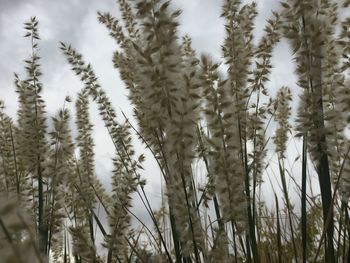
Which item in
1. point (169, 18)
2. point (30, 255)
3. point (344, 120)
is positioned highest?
point (169, 18)

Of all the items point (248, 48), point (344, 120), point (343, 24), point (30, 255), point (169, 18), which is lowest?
point (30, 255)

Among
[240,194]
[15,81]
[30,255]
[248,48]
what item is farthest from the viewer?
[15,81]

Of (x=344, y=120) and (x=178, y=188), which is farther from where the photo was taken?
(x=344, y=120)

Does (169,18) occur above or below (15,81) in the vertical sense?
below

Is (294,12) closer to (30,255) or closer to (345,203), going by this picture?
(345,203)

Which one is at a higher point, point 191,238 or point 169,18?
point 169,18

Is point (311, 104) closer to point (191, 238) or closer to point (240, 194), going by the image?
point (240, 194)

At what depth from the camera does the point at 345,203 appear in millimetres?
2271

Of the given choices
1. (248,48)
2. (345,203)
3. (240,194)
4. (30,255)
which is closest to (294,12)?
(240,194)

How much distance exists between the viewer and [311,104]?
1970 millimetres

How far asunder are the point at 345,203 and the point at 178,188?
2.72 feet

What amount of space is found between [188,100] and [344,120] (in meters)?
0.79

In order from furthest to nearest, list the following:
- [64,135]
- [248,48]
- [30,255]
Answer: [64,135] → [248,48] → [30,255]

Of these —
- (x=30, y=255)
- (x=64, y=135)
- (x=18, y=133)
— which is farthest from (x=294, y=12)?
(x=18, y=133)
